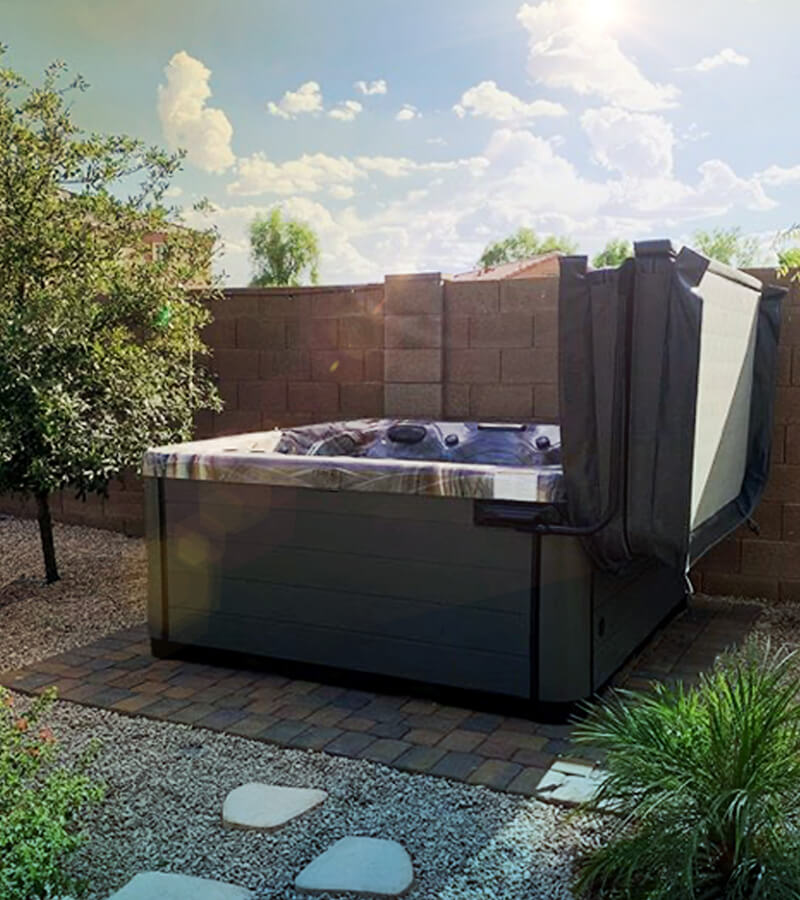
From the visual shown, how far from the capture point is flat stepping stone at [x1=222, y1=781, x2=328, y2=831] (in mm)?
2020

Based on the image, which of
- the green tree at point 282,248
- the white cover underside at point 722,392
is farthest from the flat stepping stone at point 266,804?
the green tree at point 282,248

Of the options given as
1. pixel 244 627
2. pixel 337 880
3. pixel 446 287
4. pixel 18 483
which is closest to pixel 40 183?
pixel 18 483

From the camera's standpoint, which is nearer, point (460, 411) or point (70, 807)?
point (70, 807)

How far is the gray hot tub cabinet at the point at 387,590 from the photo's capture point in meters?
2.62

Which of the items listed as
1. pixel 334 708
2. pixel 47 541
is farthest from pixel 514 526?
pixel 47 541

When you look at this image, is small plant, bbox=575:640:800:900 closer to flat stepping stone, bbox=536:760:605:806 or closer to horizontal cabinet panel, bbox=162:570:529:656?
flat stepping stone, bbox=536:760:605:806

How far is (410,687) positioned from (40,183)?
2.79 meters

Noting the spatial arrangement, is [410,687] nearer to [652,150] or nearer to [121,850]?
[121,850]

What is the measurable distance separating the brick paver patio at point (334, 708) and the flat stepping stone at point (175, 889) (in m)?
0.71

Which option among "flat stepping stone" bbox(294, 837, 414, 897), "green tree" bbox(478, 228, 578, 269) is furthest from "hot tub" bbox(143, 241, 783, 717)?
"green tree" bbox(478, 228, 578, 269)

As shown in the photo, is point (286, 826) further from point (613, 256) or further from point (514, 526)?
point (613, 256)

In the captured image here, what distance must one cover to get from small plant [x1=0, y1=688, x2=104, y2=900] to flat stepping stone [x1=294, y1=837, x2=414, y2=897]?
0.47 metres

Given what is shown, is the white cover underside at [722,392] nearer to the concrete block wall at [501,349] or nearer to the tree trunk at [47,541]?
the concrete block wall at [501,349]

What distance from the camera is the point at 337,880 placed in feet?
5.77
